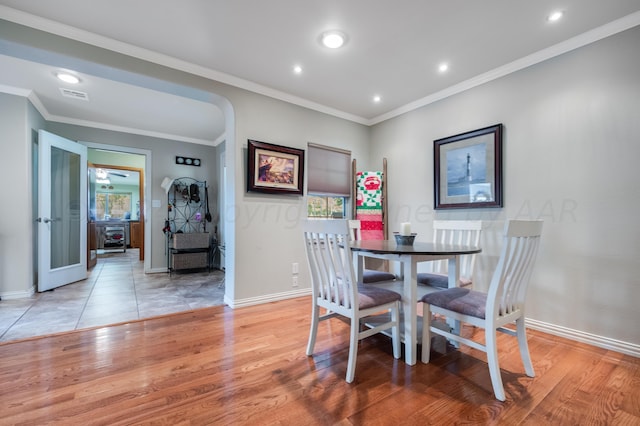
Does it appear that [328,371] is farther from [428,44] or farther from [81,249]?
[81,249]

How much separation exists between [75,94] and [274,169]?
8.60 ft

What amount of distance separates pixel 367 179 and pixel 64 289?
4.40m

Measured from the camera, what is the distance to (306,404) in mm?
1457

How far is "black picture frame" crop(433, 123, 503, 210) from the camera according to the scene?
2752mm

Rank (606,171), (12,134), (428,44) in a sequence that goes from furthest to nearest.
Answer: (12,134) → (428,44) → (606,171)

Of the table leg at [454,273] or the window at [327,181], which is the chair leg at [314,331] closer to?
the table leg at [454,273]

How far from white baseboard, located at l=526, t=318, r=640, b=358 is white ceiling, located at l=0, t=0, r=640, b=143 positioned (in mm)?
2327

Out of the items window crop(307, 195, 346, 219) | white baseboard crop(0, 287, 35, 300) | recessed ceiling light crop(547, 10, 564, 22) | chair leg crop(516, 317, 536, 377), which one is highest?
recessed ceiling light crop(547, 10, 564, 22)

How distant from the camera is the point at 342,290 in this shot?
73.2 inches

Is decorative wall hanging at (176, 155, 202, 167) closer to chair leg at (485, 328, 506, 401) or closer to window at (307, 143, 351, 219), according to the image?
window at (307, 143, 351, 219)

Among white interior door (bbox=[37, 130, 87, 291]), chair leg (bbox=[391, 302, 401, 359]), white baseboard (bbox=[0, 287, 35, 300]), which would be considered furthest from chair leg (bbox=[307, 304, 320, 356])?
white interior door (bbox=[37, 130, 87, 291])

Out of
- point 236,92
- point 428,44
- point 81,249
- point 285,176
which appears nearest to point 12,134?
point 81,249

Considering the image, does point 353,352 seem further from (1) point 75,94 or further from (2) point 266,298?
(1) point 75,94

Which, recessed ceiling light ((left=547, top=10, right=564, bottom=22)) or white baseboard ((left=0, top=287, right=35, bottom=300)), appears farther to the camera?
white baseboard ((left=0, top=287, right=35, bottom=300))
